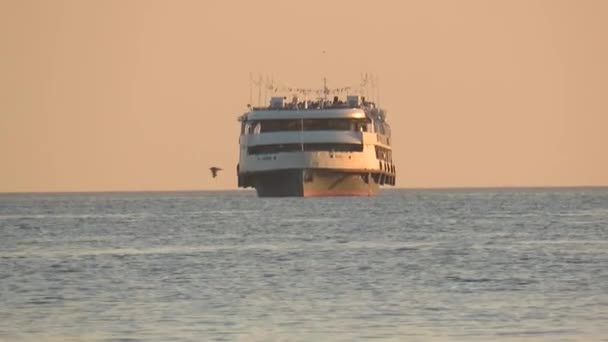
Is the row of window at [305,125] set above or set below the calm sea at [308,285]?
above

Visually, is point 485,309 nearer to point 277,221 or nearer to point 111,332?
point 111,332

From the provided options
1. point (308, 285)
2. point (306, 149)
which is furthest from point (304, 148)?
point (308, 285)

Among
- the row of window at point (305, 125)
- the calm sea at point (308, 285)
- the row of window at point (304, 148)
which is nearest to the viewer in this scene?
the calm sea at point (308, 285)

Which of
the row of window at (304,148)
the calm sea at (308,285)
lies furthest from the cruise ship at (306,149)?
the calm sea at (308,285)

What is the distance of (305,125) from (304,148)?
153 inches

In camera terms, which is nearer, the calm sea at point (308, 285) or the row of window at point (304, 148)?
the calm sea at point (308, 285)

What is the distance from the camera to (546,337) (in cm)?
3731

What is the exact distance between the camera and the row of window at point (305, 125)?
178 metres

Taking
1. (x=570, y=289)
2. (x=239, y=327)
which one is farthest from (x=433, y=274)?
(x=239, y=327)

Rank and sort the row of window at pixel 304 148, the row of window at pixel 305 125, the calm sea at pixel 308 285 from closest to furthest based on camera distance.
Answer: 1. the calm sea at pixel 308 285
2. the row of window at pixel 304 148
3. the row of window at pixel 305 125

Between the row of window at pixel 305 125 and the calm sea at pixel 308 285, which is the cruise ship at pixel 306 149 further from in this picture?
the calm sea at pixel 308 285

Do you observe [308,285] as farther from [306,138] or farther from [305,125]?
[305,125]

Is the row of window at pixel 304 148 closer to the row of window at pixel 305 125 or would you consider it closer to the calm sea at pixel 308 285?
the row of window at pixel 305 125

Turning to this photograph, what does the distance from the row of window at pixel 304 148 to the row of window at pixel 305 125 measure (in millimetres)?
2201
